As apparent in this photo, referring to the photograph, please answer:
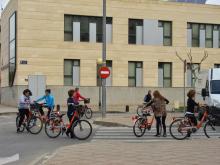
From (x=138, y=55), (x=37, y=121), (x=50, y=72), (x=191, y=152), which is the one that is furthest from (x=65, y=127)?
(x=138, y=55)

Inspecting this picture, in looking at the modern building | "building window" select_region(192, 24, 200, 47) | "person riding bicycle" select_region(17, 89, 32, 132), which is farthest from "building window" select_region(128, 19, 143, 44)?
"person riding bicycle" select_region(17, 89, 32, 132)

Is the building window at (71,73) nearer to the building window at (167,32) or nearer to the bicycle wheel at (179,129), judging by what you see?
the building window at (167,32)

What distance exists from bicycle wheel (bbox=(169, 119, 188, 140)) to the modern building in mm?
30232

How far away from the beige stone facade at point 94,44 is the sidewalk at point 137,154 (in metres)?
34.5

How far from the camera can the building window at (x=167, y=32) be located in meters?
54.9

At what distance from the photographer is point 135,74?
5334 centimetres

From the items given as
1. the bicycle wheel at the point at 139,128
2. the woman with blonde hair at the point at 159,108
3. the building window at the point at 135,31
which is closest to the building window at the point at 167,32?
the building window at the point at 135,31

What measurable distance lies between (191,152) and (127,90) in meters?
39.3

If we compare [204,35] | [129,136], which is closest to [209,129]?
[129,136]

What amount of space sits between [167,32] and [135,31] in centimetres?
350

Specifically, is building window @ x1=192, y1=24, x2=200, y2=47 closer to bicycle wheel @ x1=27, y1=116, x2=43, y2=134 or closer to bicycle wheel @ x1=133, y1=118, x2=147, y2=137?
bicycle wheel @ x1=27, y1=116, x2=43, y2=134

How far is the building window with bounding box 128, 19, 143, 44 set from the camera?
53.5m

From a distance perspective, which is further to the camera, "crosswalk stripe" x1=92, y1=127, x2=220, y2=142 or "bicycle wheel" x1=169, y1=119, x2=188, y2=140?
"crosswalk stripe" x1=92, y1=127, x2=220, y2=142

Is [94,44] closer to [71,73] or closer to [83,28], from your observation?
[83,28]
